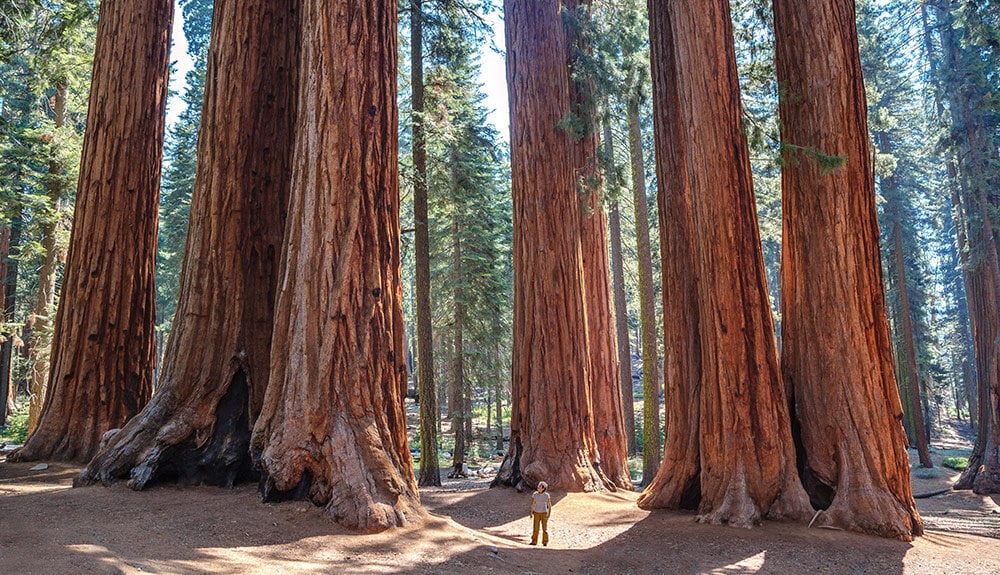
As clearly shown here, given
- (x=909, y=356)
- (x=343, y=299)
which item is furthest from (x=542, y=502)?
(x=909, y=356)

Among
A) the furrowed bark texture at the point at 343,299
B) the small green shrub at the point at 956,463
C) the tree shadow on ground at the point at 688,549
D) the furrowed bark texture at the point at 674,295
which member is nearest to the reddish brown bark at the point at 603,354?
the furrowed bark texture at the point at 674,295

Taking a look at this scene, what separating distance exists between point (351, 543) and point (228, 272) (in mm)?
3425

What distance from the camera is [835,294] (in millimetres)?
7184

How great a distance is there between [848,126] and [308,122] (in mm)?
6138

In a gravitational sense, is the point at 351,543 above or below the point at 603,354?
below

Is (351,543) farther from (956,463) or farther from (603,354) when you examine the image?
(956,463)

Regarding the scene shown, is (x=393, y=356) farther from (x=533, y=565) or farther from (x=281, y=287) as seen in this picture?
(x=533, y=565)

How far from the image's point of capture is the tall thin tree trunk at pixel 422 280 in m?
11.5

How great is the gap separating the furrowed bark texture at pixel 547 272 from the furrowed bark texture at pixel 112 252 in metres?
5.26

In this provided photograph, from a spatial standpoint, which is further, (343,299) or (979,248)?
(979,248)

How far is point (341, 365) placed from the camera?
5.45 m

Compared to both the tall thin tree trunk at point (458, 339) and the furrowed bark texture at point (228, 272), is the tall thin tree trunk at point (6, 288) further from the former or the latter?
the furrowed bark texture at point (228, 272)

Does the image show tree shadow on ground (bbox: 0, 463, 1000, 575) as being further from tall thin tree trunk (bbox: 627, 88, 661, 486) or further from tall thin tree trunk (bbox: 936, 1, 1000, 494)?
tall thin tree trunk (bbox: 936, 1, 1000, 494)

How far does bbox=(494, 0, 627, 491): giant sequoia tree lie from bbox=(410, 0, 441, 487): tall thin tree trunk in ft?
6.86
